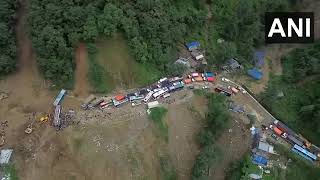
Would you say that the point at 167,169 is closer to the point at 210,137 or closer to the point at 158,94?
the point at 210,137

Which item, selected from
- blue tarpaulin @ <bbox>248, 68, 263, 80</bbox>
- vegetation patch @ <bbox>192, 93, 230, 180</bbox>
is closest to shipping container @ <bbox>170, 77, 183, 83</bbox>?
vegetation patch @ <bbox>192, 93, 230, 180</bbox>

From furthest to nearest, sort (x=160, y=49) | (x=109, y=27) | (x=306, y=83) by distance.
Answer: (x=306, y=83) → (x=160, y=49) → (x=109, y=27)

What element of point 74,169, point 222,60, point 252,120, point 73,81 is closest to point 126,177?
point 74,169

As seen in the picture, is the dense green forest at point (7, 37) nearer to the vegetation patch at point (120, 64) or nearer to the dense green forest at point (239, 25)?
the vegetation patch at point (120, 64)

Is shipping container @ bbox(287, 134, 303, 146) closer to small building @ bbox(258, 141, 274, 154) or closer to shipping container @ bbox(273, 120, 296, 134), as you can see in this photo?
shipping container @ bbox(273, 120, 296, 134)

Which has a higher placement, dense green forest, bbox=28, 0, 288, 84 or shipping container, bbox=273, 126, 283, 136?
dense green forest, bbox=28, 0, 288, 84

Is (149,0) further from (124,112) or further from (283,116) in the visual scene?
(283,116)
